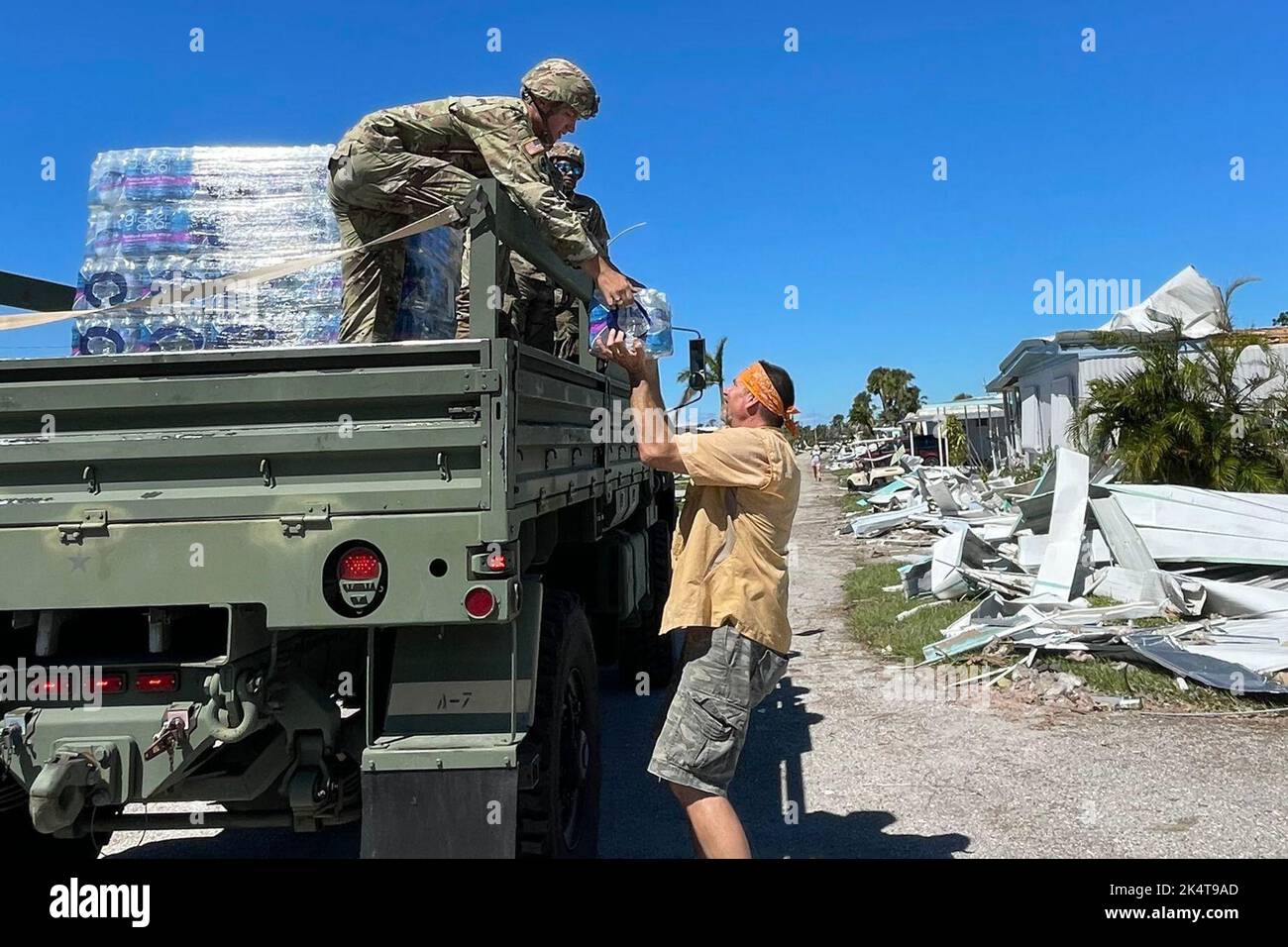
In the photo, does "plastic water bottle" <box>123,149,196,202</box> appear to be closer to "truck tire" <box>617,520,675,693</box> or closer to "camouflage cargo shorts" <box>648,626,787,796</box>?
"camouflage cargo shorts" <box>648,626,787,796</box>

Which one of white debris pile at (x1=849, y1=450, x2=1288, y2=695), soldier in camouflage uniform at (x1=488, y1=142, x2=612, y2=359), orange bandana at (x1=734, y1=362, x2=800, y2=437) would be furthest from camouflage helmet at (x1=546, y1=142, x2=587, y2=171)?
white debris pile at (x1=849, y1=450, x2=1288, y2=695)

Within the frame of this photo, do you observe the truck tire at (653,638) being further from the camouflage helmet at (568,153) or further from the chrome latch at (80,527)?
the chrome latch at (80,527)

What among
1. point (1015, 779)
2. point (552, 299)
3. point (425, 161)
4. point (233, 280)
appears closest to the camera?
point (233, 280)

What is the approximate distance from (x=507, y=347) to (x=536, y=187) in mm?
1140

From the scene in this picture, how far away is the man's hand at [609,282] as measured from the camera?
370 centimetres

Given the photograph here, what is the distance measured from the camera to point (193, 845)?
4.71 m

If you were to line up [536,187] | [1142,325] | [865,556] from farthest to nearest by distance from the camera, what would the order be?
[1142,325], [865,556], [536,187]

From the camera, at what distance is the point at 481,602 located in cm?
286

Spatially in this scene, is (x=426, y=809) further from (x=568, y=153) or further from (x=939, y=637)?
(x=939, y=637)

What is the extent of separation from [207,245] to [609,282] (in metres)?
1.77

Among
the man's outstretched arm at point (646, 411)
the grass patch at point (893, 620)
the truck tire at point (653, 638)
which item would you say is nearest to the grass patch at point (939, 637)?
the grass patch at point (893, 620)

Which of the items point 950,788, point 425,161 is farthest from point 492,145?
point 950,788
